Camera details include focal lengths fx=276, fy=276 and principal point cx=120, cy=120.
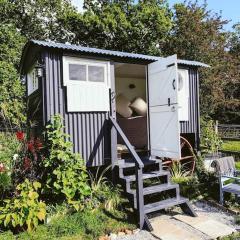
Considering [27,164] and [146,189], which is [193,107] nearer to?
[146,189]

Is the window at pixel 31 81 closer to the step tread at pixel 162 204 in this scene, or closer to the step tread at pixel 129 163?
the step tread at pixel 129 163

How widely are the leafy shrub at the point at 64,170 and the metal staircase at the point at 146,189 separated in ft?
2.51

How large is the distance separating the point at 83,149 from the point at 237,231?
290cm

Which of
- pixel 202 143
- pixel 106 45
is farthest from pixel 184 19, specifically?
pixel 202 143

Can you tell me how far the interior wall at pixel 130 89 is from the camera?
8454 millimetres

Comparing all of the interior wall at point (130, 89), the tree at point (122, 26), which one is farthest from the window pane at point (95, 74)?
the tree at point (122, 26)

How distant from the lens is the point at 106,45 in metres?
16.8

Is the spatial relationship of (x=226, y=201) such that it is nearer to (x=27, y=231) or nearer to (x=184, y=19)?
(x=27, y=231)

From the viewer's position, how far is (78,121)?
17.1 ft

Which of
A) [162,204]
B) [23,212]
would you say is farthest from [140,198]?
[23,212]

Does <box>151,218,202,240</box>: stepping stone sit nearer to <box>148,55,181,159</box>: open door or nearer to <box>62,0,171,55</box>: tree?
<box>148,55,181,159</box>: open door

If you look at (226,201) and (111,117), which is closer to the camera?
(226,201)

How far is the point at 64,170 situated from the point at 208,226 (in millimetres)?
2359

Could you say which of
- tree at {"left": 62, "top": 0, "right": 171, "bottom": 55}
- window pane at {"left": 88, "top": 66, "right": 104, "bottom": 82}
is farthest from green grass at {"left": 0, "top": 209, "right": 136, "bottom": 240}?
tree at {"left": 62, "top": 0, "right": 171, "bottom": 55}
